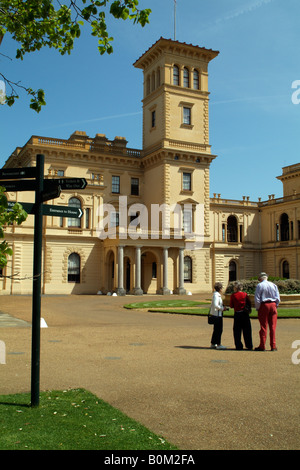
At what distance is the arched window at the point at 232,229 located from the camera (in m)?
55.6

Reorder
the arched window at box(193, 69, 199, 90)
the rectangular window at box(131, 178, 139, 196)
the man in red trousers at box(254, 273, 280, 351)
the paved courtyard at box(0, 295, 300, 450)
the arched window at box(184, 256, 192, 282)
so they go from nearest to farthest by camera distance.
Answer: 1. the paved courtyard at box(0, 295, 300, 450)
2. the man in red trousers at box(254, 273, 280, 351)
3. the arched window at box(184, 256, 192, 282)
4. the rectangular window at box(131, 178, 139, 196)
5. the arched window at box(193, 69, 199, 90)

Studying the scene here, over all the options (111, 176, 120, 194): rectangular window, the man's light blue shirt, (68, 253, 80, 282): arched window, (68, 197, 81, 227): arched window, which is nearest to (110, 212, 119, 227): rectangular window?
(111, 176, 120, 194): rectangular window

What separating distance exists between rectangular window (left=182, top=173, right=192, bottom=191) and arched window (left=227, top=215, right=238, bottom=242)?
9.75 metres

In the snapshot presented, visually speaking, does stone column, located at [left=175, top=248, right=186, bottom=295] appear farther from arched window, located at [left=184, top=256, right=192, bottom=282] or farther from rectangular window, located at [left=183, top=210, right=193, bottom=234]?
rectangular window, located at [left=183, top=210, right=193, bottom=234]

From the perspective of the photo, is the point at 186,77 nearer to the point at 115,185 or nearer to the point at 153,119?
the point at 153,119

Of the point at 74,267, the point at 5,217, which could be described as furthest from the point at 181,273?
the point at 5,217

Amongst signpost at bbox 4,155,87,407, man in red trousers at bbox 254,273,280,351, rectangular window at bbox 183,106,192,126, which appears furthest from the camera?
rectangular window at bbox 183,106,192,126

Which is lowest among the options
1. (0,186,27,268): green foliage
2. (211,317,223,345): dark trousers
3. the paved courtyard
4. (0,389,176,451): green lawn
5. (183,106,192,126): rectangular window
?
the paved courtyard

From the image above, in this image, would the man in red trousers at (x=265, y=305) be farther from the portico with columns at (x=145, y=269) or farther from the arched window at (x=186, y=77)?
the arched window at (x=186, y=77)

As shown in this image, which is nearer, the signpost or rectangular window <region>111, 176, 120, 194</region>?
the signpost

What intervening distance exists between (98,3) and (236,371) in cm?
694

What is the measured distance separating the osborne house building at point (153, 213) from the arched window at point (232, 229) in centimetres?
24

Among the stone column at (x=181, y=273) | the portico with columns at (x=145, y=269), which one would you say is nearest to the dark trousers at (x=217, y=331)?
the portico with columns at (x=145, y=269)

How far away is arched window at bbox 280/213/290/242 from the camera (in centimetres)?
5519
